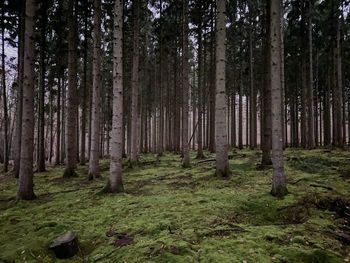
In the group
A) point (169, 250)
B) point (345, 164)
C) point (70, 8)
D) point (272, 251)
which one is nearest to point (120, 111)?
point (169, 250)

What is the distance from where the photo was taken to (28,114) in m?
9.09

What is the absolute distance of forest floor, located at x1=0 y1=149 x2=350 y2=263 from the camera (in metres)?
4.77

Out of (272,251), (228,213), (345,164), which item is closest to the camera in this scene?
(272,251)

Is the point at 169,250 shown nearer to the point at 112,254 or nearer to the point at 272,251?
the point at 112,254

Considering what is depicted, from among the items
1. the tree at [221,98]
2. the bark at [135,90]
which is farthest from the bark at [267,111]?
the bark at [135,90]

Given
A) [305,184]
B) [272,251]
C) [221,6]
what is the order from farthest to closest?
[221,6] < [305,184] < [272,251]

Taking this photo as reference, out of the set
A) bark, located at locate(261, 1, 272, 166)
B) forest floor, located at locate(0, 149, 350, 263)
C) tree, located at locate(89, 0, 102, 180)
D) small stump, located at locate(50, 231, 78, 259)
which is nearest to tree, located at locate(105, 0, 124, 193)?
A: forest floor, located at locate(0, 149, 350, 263)

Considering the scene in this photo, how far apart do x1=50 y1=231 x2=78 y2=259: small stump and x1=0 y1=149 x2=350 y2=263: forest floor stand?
0.39ft

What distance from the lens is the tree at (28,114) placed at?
9.07m

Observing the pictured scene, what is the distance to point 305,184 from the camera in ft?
28.3

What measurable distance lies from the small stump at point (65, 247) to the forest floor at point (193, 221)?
119 millimetres

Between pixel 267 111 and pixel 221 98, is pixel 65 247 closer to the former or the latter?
pixel 221 98

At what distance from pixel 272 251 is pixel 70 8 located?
1199cm

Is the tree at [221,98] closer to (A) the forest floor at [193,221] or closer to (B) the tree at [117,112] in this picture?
(A) the forest floor at [193,221]
